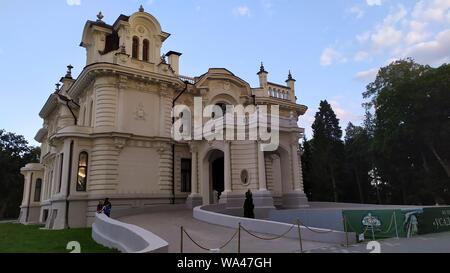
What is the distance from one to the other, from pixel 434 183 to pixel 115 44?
3980cm

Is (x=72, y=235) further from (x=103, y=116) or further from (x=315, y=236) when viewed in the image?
(x=315, y=236)

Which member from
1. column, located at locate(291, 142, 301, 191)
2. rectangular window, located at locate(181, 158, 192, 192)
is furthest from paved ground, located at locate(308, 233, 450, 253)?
rectangular window, located at locate(181, 158, 192, 192)

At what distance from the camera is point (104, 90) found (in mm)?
26250

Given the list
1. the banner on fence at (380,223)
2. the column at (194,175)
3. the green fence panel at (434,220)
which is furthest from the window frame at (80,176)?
the green fence panel at (434,220)

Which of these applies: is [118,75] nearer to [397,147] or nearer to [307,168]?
[307,168]

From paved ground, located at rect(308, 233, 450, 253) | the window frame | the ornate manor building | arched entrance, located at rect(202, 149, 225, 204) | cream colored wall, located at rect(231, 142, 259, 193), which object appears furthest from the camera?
arched entrance, located at rect(202, 149, 225, 204)

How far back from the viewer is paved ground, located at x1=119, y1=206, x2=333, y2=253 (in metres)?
12.9

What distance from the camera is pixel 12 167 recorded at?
6200 centimetres

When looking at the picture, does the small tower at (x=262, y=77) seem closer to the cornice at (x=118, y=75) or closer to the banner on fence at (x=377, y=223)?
the cornice at (x=118, y=75)

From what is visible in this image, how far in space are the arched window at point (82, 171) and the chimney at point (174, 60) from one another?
37.0ft

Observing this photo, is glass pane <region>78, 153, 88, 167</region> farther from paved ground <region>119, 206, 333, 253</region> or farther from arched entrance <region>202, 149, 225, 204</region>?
arched entrance <region>202, 149, 225, 204</region>

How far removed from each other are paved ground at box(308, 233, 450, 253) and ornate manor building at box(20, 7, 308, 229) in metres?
9.73
